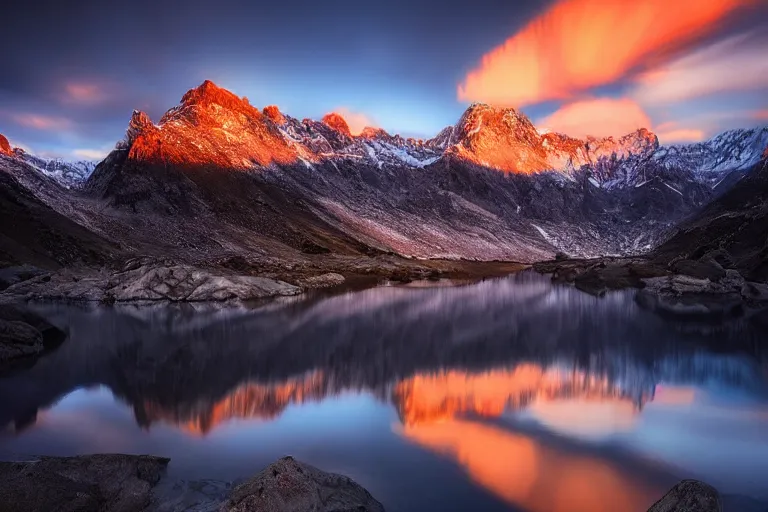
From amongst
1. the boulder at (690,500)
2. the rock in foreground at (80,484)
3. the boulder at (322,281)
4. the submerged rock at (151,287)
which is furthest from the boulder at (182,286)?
the boulder at (690,500)

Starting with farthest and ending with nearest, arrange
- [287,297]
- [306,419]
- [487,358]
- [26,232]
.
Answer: [26,232]
[287,297]
[487,358]
[306,419]

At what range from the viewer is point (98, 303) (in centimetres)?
6694

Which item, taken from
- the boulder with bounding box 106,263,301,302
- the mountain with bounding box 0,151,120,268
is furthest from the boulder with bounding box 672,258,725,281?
the mountain with bounding box 0,151,120,268

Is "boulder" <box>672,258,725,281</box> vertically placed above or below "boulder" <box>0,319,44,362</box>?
above

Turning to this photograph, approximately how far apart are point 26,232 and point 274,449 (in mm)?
102114

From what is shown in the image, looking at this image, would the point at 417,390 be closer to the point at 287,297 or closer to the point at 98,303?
the point at 287,297

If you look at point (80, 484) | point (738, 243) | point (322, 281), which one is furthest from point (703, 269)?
point (80, 484)

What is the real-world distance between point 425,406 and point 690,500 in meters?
14.7

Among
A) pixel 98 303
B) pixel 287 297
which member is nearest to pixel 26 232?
pixel 98 303

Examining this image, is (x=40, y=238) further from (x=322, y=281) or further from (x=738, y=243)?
(x=738, y=243)

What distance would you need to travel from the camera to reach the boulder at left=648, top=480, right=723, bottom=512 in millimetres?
13023

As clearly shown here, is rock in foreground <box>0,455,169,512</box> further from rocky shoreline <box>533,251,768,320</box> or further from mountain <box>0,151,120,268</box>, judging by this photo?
mountain <box>0,151,120,268</box>

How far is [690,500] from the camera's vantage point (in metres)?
13.3

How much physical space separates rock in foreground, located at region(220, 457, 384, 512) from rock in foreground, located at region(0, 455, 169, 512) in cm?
417
